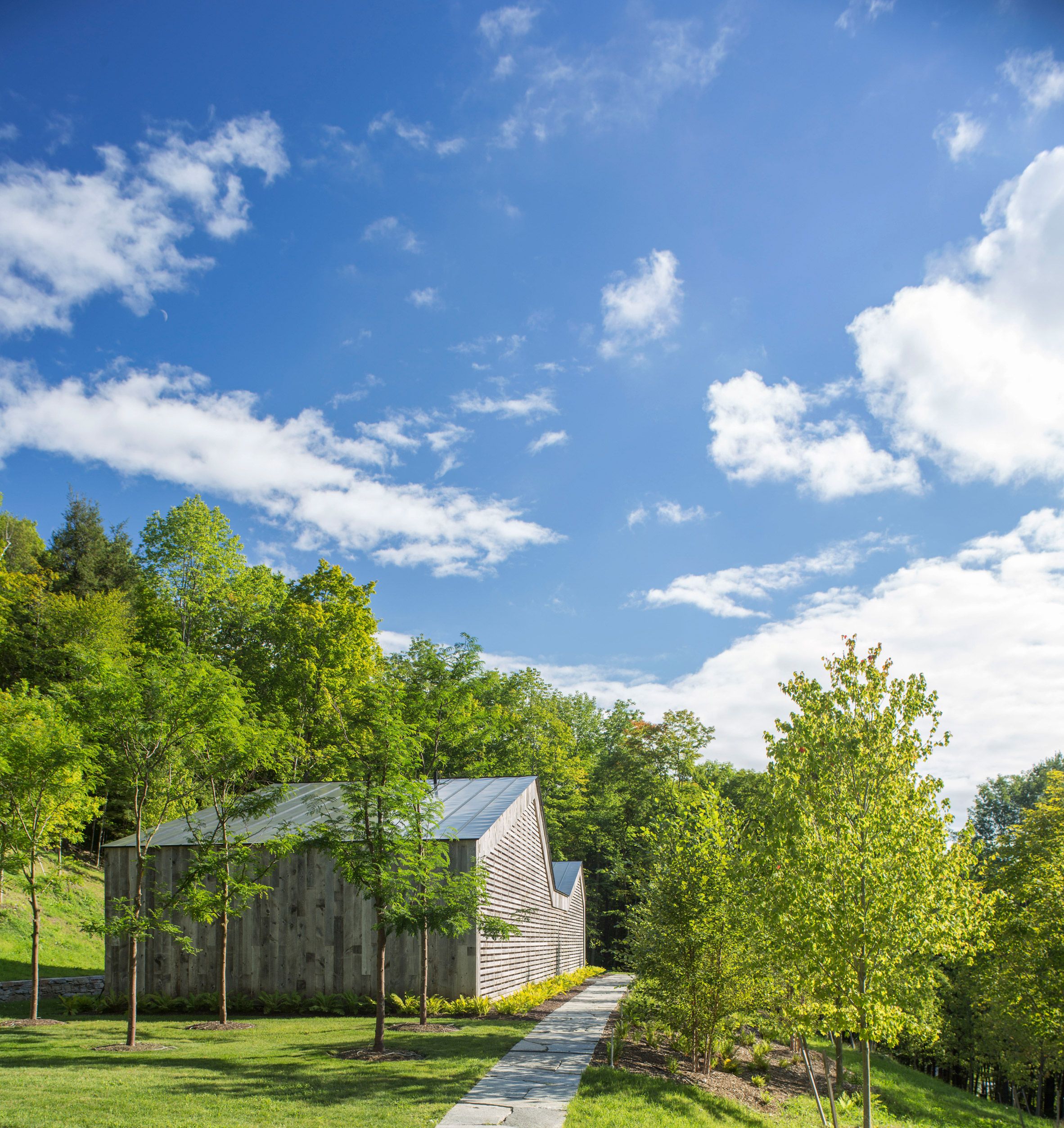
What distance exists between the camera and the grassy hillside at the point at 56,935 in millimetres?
20094

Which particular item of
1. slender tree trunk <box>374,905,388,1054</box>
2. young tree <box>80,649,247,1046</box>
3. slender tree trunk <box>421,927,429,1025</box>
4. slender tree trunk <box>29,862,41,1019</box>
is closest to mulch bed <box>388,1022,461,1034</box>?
slender tree trunk <box>421,927,429,1025</box>

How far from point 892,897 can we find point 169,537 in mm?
30906

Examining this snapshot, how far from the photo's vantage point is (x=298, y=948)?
15.2 meters

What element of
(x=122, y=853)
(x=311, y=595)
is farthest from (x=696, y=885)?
(x=311, y=595)

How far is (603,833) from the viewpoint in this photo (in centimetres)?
4009

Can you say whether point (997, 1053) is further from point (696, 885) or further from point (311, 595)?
point (311, 595)

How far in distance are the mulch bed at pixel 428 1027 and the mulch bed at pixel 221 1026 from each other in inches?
98.7

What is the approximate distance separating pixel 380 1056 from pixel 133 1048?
11.7 feet

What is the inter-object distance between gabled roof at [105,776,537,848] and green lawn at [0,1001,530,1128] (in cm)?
344

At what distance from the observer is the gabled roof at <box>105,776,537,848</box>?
50.1ft

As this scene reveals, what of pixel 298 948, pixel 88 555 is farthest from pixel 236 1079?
pixel 88 555

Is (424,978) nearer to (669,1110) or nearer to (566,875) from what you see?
(669,1110)

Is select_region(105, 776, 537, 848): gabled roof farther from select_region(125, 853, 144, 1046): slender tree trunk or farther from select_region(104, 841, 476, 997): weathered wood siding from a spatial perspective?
select_region(125, 853, 144, 1046): slender tree trunk

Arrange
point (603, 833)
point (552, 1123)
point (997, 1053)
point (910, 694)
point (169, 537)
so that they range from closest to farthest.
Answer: point (552, 1123)
point (910, 694)
point (997, 1053)
point (169, 537)
point (603, 833)
